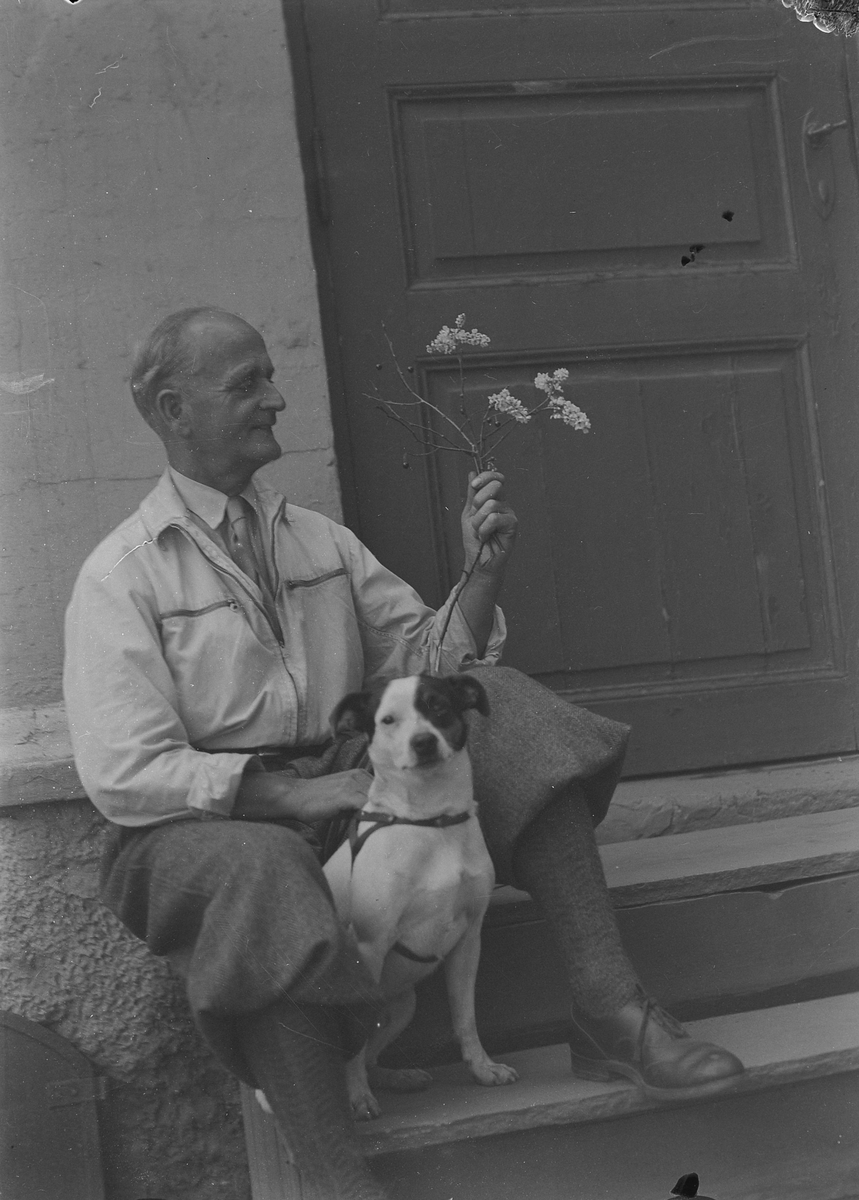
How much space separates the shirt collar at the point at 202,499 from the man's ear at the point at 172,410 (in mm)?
90

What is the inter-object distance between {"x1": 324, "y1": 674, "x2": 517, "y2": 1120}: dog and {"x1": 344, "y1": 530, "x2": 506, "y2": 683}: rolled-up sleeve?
0.35m

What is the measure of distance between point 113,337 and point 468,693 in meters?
1.21

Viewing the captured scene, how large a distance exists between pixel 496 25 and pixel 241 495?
1.51 metres

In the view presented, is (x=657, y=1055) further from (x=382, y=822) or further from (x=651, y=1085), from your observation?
(x=382, y=822)

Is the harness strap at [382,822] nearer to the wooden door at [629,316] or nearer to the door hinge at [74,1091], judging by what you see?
the door hinge at [74,1091]

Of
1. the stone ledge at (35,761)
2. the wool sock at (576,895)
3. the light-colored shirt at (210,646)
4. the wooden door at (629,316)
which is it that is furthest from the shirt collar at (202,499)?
the wool sock at (576,895)

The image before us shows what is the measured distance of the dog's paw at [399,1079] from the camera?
6.93 ft

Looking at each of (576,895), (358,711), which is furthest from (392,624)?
(576,895)

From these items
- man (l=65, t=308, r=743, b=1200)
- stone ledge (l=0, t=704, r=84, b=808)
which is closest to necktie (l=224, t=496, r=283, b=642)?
man (l=65, t=308, r=743, b=1200)

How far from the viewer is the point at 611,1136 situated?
2.06 meters

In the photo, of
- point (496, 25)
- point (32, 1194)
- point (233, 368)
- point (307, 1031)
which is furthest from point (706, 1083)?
point (496, 25)

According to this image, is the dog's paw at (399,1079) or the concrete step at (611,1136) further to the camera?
the dog's paw at (399,1079)

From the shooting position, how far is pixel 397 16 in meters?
2.99

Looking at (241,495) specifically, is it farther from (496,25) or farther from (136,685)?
(496,25)
